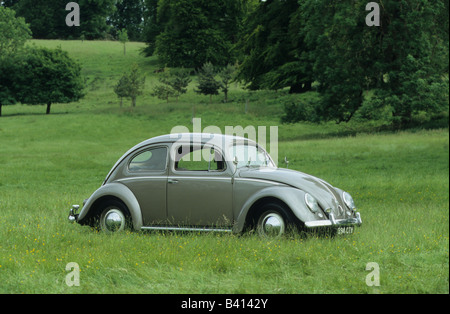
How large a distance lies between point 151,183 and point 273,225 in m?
2.28

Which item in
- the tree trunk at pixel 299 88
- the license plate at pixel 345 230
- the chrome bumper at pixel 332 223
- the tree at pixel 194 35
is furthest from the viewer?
the tree at pixel 194 35

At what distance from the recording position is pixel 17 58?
5722cm

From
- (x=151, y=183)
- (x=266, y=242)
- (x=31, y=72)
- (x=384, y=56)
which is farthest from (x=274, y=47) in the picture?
(x=266, y=242)

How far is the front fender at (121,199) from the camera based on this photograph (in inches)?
391

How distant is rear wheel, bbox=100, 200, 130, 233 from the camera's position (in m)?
10.1

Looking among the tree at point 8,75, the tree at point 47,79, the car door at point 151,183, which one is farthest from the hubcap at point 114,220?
the tree at point 8,75

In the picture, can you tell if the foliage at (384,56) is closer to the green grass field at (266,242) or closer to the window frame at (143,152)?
the green grass field at (266,242)

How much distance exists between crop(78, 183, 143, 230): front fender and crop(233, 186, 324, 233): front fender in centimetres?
184

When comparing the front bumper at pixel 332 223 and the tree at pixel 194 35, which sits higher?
the tree at pixel 194 35

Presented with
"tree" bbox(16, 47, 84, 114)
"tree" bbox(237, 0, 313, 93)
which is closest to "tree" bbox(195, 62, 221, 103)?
"tree" bbox(237, 0, 313, 93)

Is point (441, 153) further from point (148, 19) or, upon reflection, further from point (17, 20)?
point (148, 19)

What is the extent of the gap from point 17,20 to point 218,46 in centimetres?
2352

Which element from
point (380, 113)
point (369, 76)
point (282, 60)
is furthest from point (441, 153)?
point (282, 60)

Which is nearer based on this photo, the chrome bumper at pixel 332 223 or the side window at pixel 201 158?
the chrome bumper at pixel 332 223
